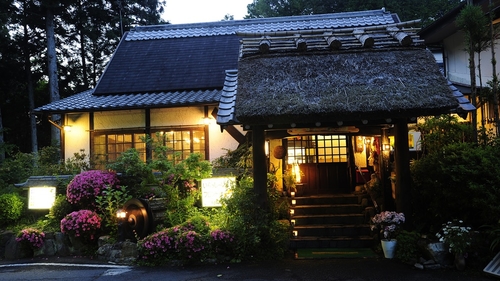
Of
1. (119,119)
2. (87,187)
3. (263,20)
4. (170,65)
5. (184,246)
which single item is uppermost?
(263,20)

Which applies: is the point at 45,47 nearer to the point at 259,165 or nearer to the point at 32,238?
the point at 32,238

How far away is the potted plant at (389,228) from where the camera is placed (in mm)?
7996

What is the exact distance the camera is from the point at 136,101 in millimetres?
13148

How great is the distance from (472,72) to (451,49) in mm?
7165

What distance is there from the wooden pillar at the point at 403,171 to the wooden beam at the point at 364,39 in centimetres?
203

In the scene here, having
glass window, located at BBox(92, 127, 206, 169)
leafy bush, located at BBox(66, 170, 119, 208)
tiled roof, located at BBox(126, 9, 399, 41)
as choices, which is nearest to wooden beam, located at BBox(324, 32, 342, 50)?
glass window, located at BBox(92, 127, 206, 169)

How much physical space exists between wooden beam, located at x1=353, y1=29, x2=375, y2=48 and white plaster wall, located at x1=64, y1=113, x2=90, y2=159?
9452mm

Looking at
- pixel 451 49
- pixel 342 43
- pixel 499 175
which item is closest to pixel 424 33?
pixel 451 49

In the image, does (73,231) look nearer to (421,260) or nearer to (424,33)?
(421,260)

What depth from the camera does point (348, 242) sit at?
9273 mm

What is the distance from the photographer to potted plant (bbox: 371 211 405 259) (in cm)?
800

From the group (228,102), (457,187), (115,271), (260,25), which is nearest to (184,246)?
(115,271)

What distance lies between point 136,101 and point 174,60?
3.57 metres

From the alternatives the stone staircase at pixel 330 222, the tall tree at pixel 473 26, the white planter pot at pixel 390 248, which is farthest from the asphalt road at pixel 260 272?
the tall tree at pixel 473 26
